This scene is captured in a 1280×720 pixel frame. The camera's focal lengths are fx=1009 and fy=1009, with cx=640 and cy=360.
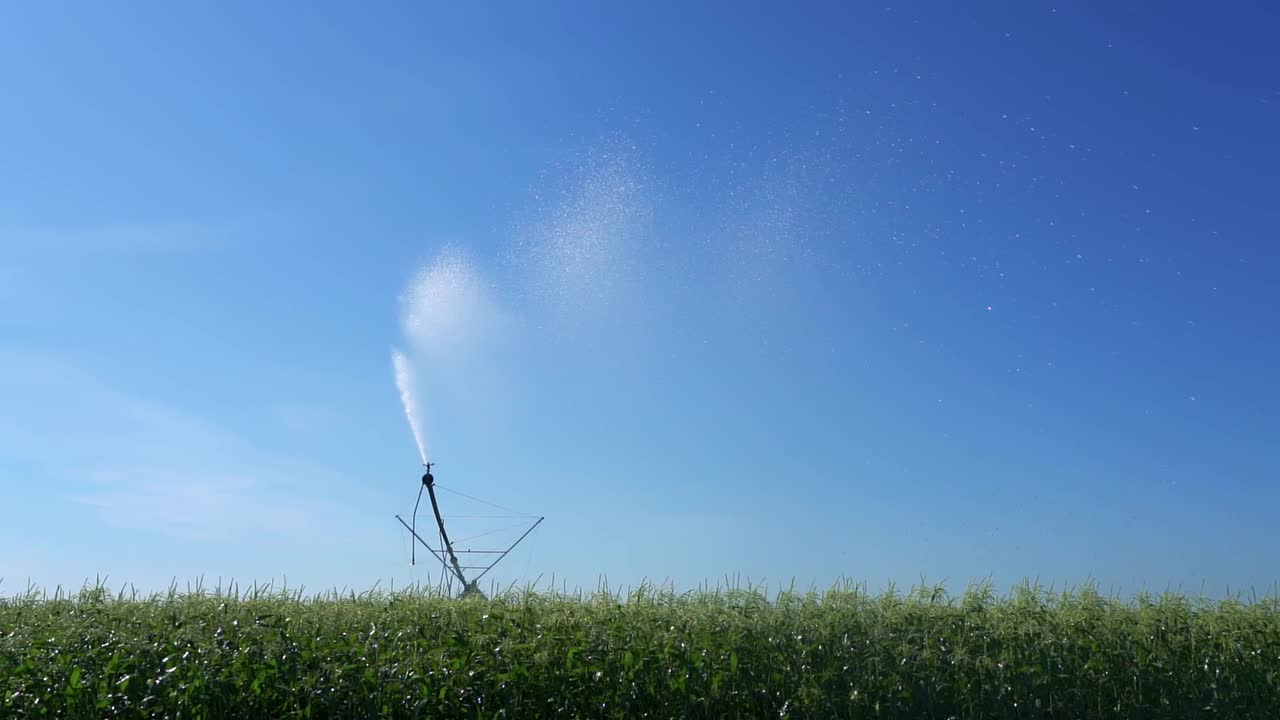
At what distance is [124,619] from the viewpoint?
14.0m

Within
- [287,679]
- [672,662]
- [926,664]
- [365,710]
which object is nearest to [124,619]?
[287,679]

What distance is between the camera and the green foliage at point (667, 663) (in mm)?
11805

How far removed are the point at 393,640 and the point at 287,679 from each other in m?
1.37

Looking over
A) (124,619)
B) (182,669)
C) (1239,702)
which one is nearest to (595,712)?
(182,669)

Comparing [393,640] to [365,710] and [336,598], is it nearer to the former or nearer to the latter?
[365,710]

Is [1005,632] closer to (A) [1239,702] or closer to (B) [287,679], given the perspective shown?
(A) [1239,702]

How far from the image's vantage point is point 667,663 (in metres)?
12.1

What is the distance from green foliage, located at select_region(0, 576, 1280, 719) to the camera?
38.7 feet

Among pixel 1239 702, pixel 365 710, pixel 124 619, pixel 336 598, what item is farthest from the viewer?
pixel 336 598

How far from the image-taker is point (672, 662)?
39.5ft

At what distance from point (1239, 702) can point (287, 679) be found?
1170 cm

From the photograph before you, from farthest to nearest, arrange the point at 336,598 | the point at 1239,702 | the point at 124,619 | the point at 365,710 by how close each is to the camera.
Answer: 1. the point at 336,598
2. the point at 124,619
3. the point at 1239,702
4. the point at 365,710

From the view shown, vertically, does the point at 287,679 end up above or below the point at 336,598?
below

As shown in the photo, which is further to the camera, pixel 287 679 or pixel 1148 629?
pixel 1148 629
